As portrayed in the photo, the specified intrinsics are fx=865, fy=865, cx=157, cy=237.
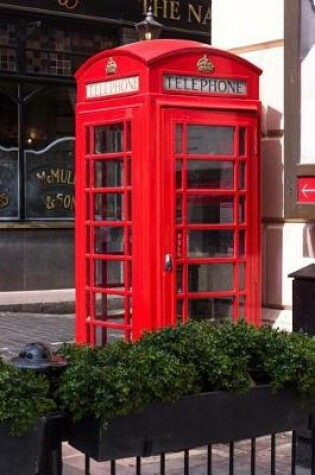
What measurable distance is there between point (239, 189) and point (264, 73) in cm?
80

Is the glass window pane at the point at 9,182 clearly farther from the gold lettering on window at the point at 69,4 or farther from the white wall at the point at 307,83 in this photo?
the white wall at the point at 307,83

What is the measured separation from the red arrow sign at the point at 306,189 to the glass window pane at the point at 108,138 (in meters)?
1.22

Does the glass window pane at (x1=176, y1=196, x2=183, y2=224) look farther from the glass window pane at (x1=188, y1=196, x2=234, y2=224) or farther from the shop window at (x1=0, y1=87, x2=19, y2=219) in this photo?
the shop window at (x1=0, y1=87, x2=19, y2=219)

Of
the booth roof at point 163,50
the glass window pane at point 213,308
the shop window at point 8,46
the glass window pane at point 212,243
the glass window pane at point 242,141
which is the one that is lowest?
the glass window pane at point 213,308

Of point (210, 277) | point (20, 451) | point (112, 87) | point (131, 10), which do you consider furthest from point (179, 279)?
Result: point (131, 10)

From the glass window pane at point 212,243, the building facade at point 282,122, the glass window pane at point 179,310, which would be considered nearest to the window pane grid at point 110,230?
the glass window pane at point 179,310

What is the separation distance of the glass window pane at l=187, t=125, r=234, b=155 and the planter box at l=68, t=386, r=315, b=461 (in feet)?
7.54

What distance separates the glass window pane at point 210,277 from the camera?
218 inches

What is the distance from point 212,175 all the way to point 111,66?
3.14 ft

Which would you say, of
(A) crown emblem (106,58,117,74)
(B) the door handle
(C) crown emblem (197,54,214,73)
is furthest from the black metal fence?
(A) crown emblem (106,58,117,74)

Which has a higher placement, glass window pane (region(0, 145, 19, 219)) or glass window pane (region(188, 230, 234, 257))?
glass window pane (region(0, 145, 19, 219))

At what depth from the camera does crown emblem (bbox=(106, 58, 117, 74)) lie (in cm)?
554

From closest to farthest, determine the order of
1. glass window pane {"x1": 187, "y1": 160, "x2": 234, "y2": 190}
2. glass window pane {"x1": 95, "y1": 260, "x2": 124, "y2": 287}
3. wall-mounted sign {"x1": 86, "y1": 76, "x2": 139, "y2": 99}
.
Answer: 1. wall-mounted sign {"x1": 86, "y1": 76, "x2": 139, "y2": 99}
2. glass window pane {"x1": 187, "y1": 160, "x2": 234, "y2": 190}
3. glass window pane {"x1": 95, "y1": 260, "x2": 124, "y2": 287}

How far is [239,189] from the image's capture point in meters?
5.56
